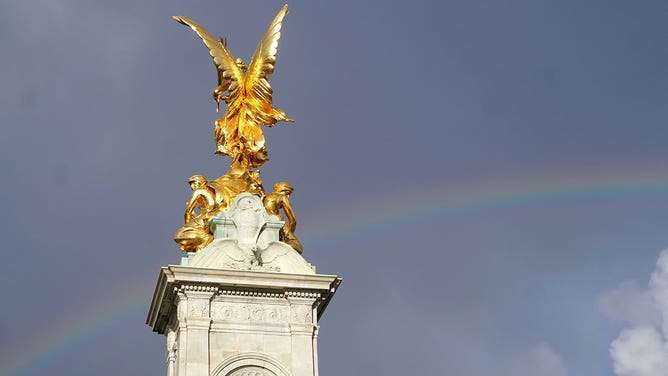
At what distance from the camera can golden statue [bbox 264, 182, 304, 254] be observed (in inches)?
1200

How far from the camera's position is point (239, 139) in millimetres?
31828

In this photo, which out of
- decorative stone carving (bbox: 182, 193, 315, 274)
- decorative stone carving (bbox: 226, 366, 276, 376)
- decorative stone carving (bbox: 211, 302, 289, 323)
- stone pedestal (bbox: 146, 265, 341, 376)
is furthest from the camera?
decorative stone carving (bbox: 182, 193, 315, 274)

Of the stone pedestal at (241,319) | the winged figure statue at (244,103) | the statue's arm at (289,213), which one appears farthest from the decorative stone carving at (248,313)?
the winged figure statue at (244,103)

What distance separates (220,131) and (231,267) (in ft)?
16.2

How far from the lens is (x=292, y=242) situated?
100.0 feet

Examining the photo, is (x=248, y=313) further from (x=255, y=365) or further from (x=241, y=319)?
(x=255, y=365)

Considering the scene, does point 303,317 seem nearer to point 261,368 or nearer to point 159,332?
point 261,368

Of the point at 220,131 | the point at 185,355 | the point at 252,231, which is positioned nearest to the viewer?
the point at 185,355

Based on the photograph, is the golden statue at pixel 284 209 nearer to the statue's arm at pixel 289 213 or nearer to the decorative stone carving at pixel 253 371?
the statue's arm at pixel 289 213

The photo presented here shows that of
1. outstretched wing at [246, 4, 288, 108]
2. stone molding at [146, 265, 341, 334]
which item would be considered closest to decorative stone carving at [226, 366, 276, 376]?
stone molding at [146, 265, 341, 334]

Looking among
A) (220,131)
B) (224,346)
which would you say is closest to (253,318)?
(224,346)

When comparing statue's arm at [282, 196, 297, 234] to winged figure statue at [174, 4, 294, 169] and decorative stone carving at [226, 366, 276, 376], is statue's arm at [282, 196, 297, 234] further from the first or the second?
decorative stone carving at [226, 366, 276, 376]

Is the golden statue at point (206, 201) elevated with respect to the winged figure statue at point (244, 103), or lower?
lower

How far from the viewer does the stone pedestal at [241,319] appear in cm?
2784
